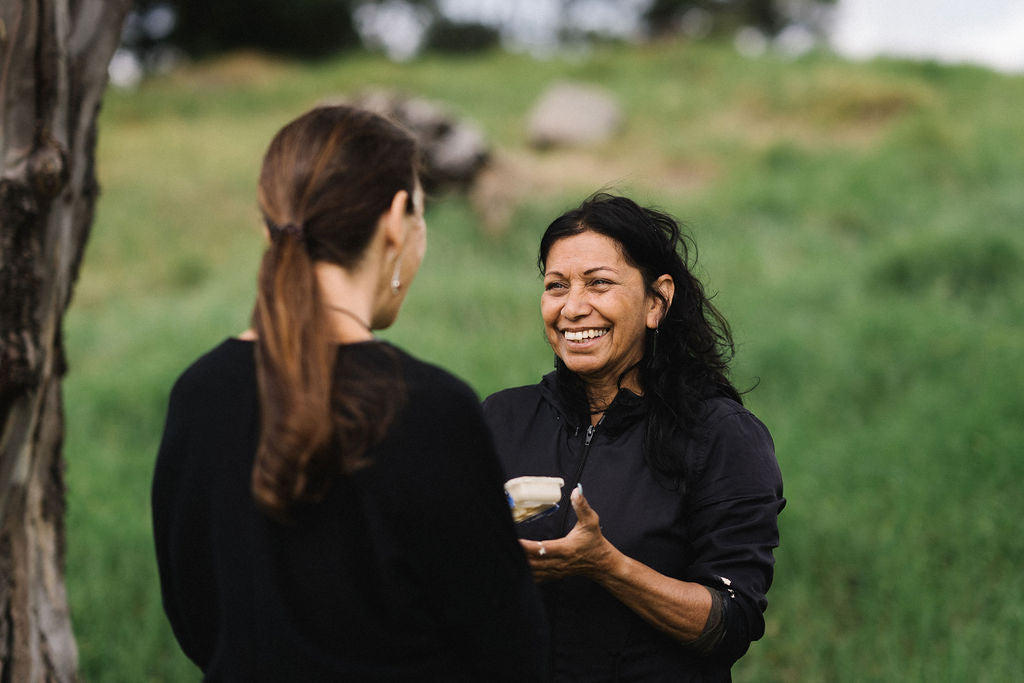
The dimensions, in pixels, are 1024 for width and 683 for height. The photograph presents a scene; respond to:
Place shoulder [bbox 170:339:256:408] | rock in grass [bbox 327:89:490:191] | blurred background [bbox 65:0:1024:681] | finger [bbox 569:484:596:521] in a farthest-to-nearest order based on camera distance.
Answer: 1. rock in grass [bbox 327:89:490:191]
2. blurred background [bbox 65:0:1024:681]
3. finger [bbox 569:484:596:521]
4. shoulder [bbox 170:339:256:408]

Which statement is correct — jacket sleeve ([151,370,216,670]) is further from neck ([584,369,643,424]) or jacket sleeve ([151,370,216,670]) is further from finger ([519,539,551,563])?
neck ([584,369,643,424])

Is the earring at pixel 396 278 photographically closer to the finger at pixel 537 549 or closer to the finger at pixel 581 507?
the finger at pixel 581 507

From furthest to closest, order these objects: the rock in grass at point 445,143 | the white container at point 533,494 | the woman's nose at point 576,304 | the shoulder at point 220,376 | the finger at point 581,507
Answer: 1. the rock in grass at point 445,143
2. the woman's nose at point 576,304
3. the white container at point 533,494
4. the finger at point 581,507
5. the shoulder at point 220,376

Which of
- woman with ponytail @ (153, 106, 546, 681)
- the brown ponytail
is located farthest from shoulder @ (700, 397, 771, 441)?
the brown ponytail

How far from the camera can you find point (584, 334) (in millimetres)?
2283

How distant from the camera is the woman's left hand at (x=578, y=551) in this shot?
1.81 metres

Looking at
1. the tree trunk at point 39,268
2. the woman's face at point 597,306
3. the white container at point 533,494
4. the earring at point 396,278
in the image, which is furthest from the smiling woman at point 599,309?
the tree trunk at point 39,268

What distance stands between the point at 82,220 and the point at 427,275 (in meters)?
6.07

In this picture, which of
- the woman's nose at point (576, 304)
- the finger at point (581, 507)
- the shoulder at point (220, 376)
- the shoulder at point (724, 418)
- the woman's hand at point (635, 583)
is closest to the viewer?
the shoulder at point (220, 376)

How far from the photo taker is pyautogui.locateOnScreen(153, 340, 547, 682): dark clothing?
133 centimetres

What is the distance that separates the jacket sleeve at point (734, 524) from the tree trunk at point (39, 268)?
6.24ft

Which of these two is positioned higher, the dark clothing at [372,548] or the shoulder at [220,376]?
the shoulder at [220,376]

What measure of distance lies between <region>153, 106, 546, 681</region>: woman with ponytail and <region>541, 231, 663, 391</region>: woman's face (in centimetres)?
88

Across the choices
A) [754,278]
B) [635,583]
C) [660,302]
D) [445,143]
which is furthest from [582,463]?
[445,143]
